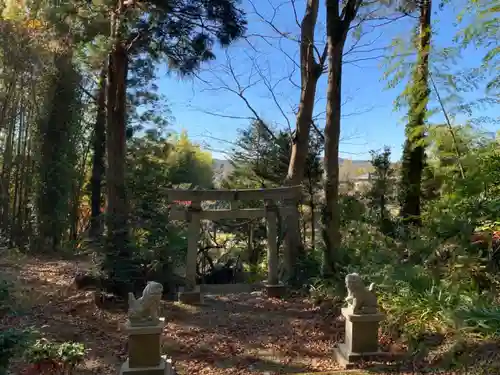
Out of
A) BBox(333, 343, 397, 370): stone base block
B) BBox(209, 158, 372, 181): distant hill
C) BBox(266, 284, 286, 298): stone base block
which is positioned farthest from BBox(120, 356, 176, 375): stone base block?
BBox(209, 158, 372, 181): distant hill

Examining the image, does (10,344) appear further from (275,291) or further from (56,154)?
(56,154)

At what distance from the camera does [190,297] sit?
18.4 feet

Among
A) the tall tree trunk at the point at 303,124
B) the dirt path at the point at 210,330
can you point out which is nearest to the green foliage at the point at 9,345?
the dirt path at the point at 210,330

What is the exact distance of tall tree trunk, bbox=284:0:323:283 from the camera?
6395 mm

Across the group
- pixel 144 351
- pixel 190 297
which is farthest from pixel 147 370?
pixel 190 297

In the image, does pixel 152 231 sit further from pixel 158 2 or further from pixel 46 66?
pixel 46 66

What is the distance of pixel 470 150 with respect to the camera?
521 cm

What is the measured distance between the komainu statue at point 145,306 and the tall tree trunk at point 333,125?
2.78 metres

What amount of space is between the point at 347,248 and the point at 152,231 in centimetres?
265

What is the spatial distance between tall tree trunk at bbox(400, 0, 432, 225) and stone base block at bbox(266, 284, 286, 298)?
1.94 meters

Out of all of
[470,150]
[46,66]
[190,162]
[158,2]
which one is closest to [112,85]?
[158,2]

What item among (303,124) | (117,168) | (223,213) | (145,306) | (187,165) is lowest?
(145,306)

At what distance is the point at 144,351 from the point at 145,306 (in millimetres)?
321

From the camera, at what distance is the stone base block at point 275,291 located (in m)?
5.91
